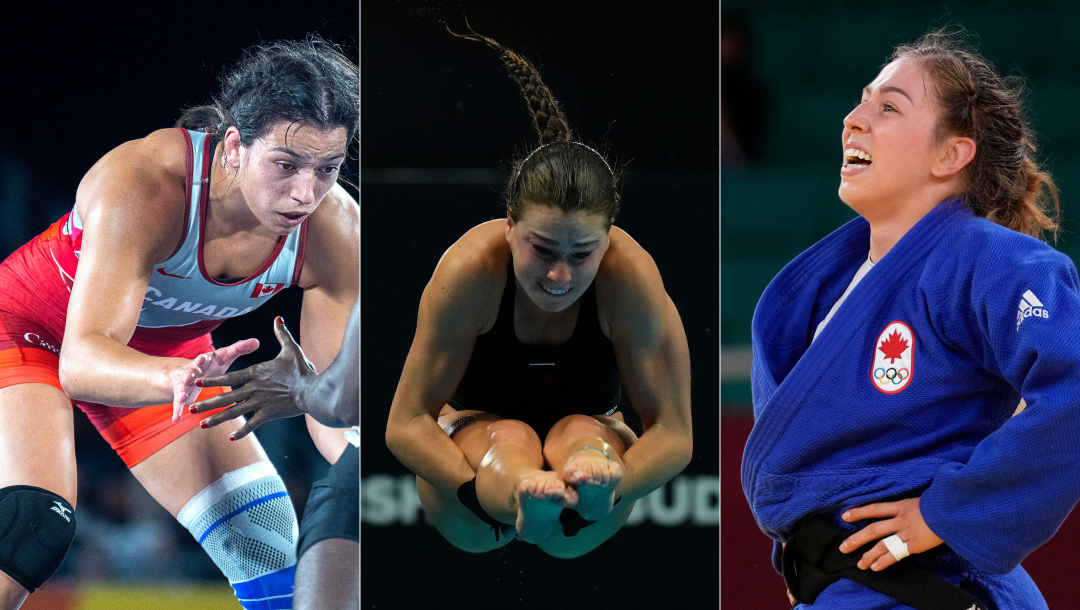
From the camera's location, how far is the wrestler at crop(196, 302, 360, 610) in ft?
7.20

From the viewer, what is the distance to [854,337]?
156 cm

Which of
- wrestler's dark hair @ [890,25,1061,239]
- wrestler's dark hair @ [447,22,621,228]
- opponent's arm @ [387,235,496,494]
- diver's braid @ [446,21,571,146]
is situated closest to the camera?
wrestler's dark hair @ [890,25,1061,239]

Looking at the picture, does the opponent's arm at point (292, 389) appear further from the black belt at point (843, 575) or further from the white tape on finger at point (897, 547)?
the white tape on finger at point (897, 547)

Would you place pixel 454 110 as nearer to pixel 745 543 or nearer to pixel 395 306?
pixel 395 306

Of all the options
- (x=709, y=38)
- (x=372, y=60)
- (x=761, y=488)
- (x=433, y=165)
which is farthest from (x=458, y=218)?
(x=761, y=488)

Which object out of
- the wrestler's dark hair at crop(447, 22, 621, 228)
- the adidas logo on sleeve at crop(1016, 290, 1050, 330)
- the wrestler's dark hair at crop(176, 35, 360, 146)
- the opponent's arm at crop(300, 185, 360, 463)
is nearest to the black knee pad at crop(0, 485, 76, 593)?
the opponent's arm at crop(300, 185, 360, 463)

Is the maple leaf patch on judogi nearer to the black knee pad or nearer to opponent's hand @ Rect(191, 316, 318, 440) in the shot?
opponent's hand @ Rect(191, 316, 318, 440)

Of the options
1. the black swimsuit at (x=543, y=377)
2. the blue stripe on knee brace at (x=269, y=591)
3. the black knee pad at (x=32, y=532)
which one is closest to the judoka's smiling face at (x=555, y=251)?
the black swimsuit at (x=543, y=377)

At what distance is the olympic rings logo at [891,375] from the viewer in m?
1.48

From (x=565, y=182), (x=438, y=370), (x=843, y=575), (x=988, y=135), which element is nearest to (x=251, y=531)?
(x=438, y=370)

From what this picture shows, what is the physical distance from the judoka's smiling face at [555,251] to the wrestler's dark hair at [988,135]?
672 millimetres

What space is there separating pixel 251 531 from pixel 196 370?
1.43ft

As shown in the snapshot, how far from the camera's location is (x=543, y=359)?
6.52 ft

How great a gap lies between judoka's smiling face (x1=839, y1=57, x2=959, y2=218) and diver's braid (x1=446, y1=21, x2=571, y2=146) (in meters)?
0.66
